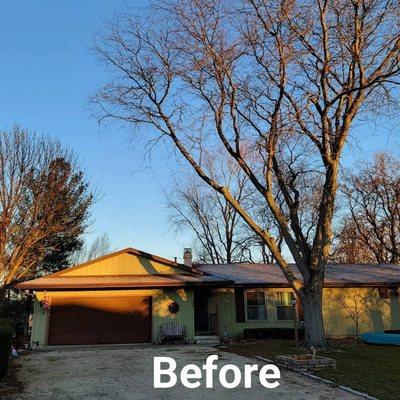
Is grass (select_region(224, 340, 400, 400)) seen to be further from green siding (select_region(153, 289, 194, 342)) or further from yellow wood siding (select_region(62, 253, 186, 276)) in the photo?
yellow wood siding (select_region(62, 253, 186, 276))

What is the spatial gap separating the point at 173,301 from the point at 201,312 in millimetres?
2520

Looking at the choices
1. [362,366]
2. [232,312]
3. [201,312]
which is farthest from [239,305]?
[362,366]

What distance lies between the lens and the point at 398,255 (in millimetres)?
34000

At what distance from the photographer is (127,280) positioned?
18875 mm

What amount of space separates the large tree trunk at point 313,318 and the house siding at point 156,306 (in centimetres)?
621

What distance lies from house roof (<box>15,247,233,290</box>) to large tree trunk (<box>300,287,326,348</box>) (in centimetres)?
506

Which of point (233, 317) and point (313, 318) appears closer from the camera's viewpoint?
point (313, 318)

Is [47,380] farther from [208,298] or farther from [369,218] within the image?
[369,218]

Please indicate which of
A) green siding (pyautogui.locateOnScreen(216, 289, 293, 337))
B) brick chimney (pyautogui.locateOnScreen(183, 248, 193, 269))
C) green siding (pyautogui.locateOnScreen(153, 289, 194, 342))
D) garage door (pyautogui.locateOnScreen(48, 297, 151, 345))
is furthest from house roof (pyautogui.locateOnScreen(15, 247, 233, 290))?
brick chimney (pyautogui.locateOnScreen(183, 248, 193, 269))

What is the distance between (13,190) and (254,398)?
1702 cm

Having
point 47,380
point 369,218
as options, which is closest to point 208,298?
point 47,380

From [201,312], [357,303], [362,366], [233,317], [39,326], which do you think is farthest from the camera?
[201,312]

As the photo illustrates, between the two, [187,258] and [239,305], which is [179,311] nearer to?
[239,305]

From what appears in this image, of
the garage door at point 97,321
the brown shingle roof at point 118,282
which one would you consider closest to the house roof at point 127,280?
the brown shingle roof at point 118,282
